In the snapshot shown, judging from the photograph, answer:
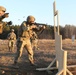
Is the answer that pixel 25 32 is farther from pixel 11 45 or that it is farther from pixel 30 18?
pixel 11 45

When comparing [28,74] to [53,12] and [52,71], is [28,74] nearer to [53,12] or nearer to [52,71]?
[52,71]

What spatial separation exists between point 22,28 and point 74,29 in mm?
72865

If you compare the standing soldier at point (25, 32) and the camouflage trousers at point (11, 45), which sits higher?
the standing soldier at point (25, 32)

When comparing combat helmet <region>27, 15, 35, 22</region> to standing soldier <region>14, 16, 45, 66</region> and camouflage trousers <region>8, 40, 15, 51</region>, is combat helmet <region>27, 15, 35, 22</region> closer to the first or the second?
standing soldier <region>14, 16, 45, 66</region>

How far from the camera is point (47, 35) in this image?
6912cm

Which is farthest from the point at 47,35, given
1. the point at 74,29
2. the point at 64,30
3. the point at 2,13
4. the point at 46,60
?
the point at 2,13

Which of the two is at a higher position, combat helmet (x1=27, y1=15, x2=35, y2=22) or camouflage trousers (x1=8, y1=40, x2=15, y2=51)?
A: combat helmet (x1=27, y1=15, x2=35, y2=22)

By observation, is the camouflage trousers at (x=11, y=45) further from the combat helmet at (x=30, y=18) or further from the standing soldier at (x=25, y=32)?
the combat helmet at (x=30, y=18)

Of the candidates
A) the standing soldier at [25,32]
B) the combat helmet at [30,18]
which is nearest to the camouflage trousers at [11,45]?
the standing soldier at [25,32]

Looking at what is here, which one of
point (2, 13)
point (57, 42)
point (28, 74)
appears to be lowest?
point (28, 74)

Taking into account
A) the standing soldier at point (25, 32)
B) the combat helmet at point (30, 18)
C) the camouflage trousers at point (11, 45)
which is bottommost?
the camouflage trousers at point (11, 45)

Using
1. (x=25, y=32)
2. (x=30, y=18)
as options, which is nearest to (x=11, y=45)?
(x=25, y=32)

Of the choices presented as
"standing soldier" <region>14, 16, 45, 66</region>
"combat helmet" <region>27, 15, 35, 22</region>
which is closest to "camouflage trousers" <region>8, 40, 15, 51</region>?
"standing soldier" <region>14, 16, 45, 66</region>

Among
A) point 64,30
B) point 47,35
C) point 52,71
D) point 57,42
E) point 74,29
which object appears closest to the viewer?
point 57,42
